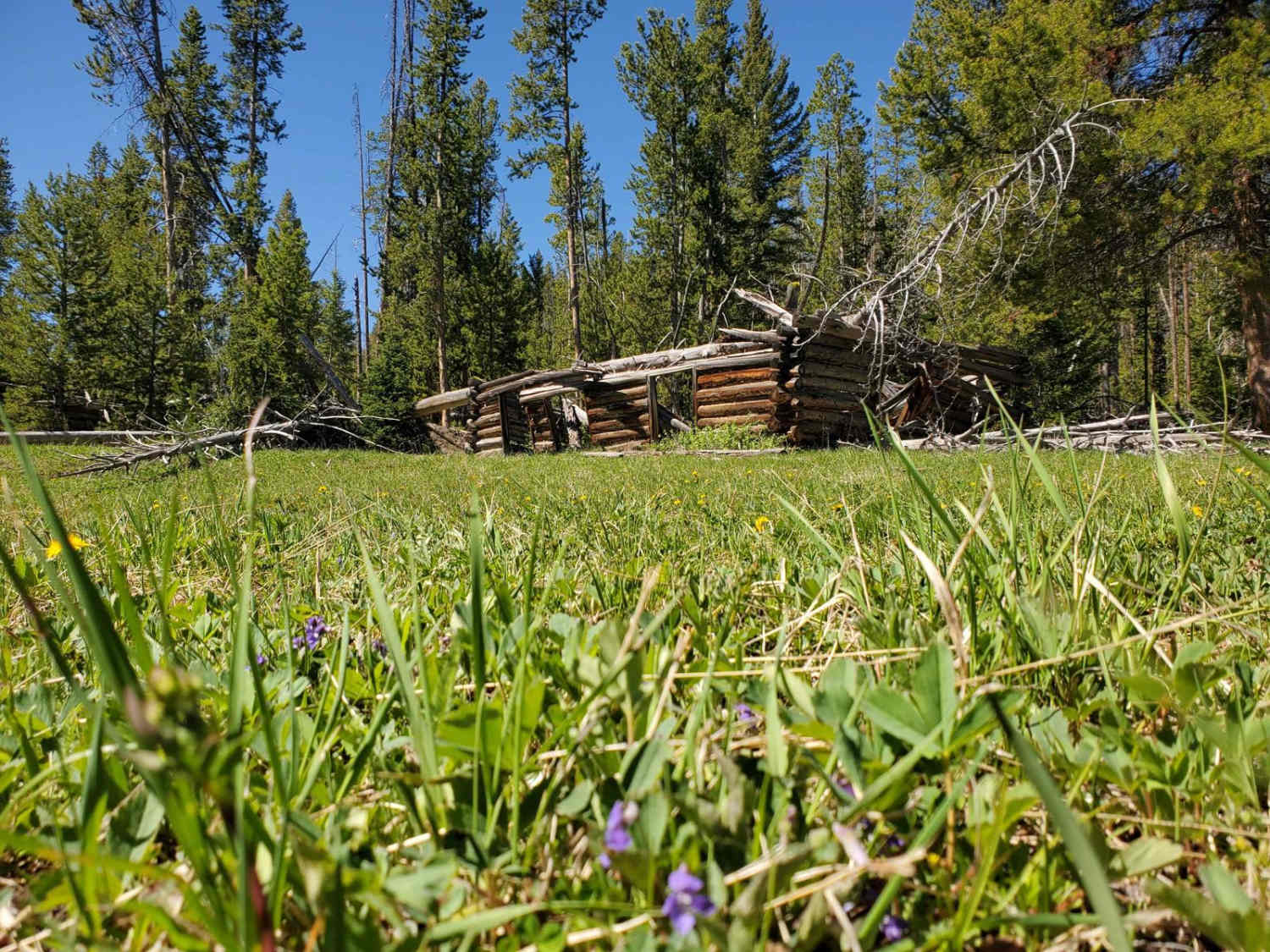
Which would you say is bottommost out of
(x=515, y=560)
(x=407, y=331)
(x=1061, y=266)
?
(x=515, y=560)

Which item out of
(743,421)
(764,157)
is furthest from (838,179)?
(743,421)

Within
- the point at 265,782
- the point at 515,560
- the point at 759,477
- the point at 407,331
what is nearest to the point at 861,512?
the point at 515,560

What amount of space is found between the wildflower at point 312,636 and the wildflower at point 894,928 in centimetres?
115

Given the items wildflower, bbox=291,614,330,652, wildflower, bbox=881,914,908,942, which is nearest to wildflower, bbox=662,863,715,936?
wildflower, bbox=881,914,908,942

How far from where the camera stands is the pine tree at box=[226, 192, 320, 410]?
24.0m

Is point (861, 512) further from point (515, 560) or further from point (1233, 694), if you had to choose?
point (1233, 694)

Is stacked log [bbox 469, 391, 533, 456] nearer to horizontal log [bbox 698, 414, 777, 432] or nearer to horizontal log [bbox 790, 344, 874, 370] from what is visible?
horizontal log [bbox 698, 414, 777, 432]

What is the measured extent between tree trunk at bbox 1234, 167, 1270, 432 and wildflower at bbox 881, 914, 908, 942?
16.5 meters

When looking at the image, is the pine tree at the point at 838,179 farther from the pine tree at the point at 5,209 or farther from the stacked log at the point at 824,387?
the pine tree at the point at 5,209

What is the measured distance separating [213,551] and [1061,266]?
55.1 feet

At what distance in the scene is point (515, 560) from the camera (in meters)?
2.21

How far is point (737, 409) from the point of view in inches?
656

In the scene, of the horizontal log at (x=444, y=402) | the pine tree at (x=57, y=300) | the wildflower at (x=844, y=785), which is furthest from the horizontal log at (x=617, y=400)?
the wildflower at (x=844, y=785)

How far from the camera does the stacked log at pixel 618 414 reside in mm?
18969
